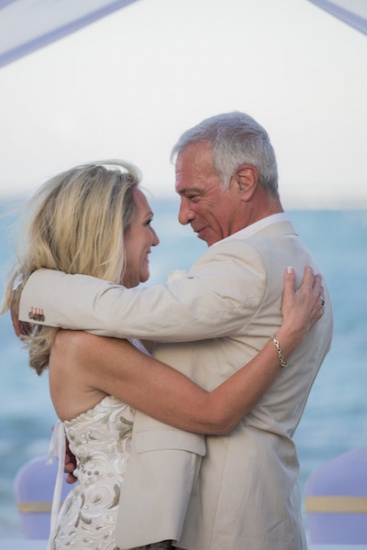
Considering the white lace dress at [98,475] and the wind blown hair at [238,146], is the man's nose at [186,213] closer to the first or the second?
the wind blown hair at [238,146]

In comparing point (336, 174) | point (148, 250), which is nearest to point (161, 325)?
point (148, 250)

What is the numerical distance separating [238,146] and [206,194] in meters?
0.13

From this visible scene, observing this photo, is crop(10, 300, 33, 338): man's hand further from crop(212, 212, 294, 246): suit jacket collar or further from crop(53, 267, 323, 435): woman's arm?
crop(212, 212, 294, 246): suit jacket collar

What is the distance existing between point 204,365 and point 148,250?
0.99 feet

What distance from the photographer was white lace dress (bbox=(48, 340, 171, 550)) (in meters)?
2.06

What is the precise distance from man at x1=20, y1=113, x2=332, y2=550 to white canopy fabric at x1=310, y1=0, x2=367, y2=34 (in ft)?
7.13

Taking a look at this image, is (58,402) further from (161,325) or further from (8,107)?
(8,107)

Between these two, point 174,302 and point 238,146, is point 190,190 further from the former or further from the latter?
point 174,302

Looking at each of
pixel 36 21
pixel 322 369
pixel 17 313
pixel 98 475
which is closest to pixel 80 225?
pixel 17 313

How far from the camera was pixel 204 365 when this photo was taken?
2059 mm

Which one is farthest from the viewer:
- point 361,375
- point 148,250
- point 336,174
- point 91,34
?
point 361,375

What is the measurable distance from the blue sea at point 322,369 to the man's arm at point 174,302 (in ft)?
29.6

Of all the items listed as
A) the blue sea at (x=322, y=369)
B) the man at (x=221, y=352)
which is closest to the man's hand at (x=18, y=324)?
the man at (x=221, y=352)

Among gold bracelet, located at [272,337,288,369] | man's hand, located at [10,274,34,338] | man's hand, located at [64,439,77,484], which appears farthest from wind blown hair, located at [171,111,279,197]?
man's hand, located at [64,439,77,484]
